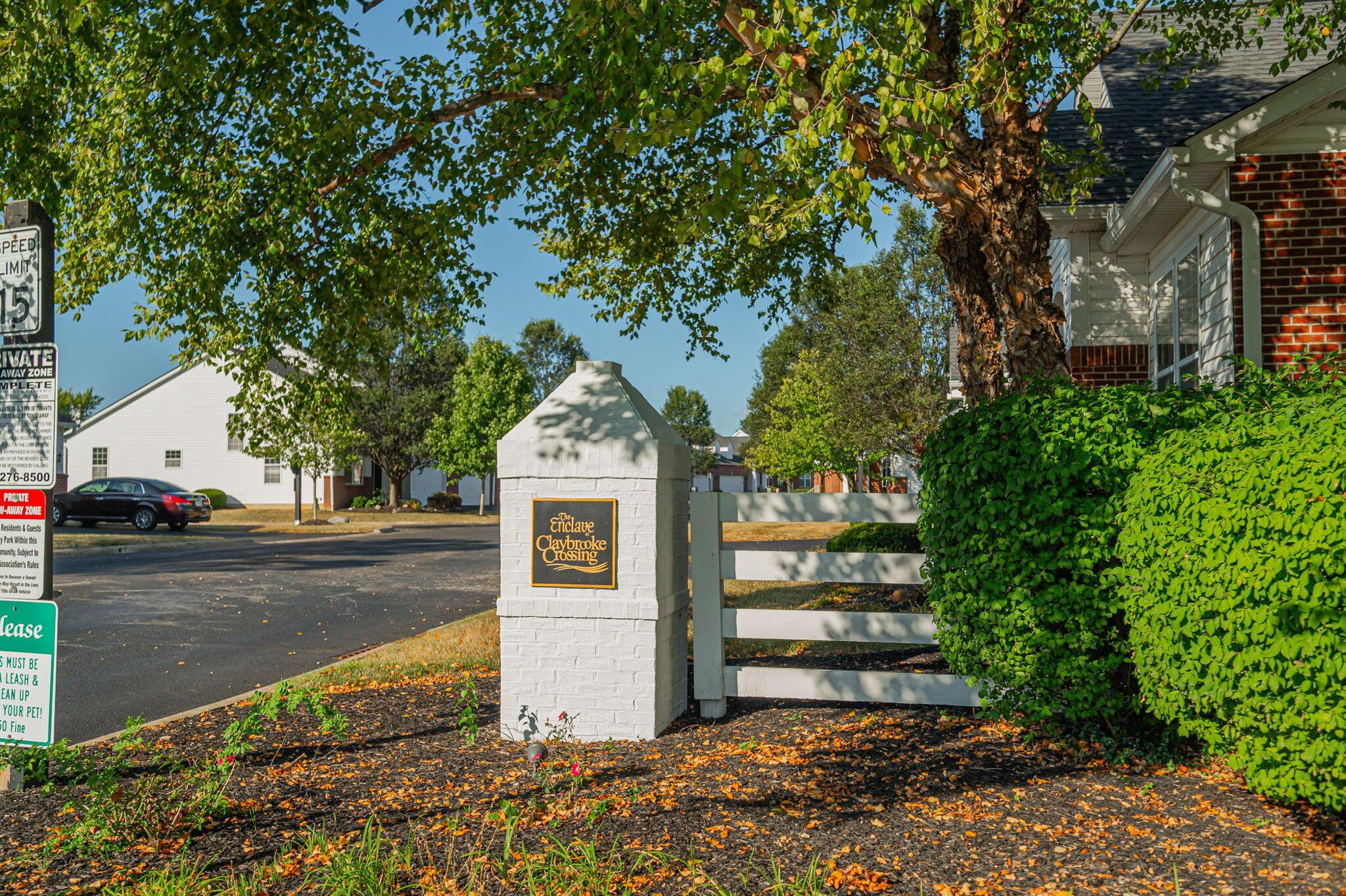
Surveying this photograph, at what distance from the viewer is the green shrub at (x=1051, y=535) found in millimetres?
5184

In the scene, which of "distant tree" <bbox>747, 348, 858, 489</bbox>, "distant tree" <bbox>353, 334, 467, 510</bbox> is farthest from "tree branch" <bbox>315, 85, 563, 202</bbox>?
"distant tree" <bbox>353, 334, 467, 510</bbox>

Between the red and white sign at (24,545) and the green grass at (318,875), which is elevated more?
the red and white sign at (24,545)

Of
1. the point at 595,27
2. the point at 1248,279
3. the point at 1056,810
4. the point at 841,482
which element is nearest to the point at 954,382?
the point at 1248,279

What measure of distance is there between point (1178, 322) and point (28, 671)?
35.5 ft

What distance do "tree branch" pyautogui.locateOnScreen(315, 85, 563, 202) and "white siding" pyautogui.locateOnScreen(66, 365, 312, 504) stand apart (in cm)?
3862

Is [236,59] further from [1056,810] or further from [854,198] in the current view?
[1056,810]

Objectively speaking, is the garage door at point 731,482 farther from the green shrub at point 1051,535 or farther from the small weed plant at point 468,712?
the green shrub at point 1051,535

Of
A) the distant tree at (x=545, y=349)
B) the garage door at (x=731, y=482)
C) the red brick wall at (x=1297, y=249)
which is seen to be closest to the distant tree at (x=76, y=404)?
the distant tree at (x=545, y=349)

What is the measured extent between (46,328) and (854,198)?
14.4 ft

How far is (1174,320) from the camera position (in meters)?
A: 10.8

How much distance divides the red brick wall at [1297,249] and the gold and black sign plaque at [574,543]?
19.7 feet

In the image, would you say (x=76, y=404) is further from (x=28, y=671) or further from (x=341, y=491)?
(x=28, y=671)

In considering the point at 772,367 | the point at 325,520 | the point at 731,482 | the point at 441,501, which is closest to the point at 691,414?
the point at 731,482

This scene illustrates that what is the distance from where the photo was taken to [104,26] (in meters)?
7.91
